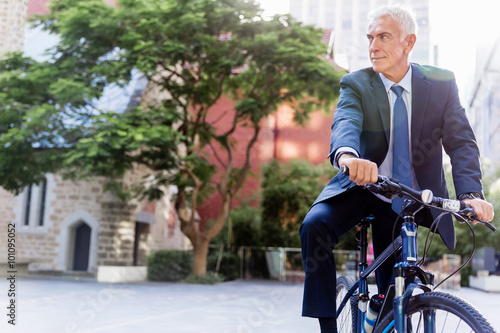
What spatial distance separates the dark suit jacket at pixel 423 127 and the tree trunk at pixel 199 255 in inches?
567

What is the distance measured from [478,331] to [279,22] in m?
13.8

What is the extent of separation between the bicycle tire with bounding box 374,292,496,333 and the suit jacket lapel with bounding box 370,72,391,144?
0.69 m

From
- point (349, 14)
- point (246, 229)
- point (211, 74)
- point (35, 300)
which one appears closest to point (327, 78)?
point (211, 74)

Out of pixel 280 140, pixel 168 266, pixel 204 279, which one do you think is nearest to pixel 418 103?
pixel 204 279

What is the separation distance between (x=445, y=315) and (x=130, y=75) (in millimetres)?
12920

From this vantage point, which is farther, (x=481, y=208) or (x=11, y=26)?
(x=11, y=26)

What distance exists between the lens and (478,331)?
157 cm

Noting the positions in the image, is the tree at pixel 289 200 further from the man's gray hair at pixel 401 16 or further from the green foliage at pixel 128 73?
the man's gray hair at pixel 401 16

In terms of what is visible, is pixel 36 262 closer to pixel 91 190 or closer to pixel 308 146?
pixel 91 190

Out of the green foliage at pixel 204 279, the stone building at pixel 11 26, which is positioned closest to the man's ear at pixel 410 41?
the green foliage at pixel 204 279

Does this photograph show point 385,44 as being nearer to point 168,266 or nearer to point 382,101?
point 382,101

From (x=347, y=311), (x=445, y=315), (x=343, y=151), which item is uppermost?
(x=343, y=151)

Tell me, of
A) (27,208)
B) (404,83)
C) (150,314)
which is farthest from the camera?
(27,208)

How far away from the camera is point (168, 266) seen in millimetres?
17312
